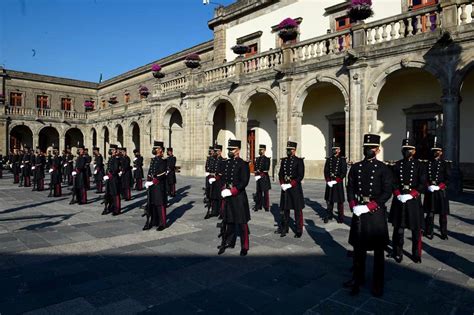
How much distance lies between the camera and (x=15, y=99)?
38.1 metres

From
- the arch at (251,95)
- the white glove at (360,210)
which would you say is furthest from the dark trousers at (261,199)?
the arch at (251,95)

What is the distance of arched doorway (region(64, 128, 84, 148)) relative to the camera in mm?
41016

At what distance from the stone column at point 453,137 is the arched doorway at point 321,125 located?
229 inches

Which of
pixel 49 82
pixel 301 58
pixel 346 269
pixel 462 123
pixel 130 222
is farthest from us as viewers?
pixel 49 82

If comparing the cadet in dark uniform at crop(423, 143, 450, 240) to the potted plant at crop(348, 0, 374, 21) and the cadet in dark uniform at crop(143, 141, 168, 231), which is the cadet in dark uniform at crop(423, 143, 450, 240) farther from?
the potted plant at crop(348, 0, 374, 21)

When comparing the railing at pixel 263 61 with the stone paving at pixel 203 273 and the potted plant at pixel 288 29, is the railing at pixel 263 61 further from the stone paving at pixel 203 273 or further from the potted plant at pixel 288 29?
the stone paving at pixel 203 273

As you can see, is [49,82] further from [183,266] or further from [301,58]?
[183,266]

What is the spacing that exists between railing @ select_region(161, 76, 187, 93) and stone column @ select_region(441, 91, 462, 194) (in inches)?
604

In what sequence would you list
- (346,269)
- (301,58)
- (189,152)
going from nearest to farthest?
(346,269) → (301,58) → (189,152)

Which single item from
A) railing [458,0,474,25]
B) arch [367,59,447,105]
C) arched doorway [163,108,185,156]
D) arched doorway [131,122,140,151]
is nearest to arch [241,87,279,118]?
arch [367,59,447,105]

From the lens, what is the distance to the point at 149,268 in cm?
484

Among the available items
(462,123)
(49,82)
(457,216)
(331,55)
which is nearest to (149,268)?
(457,216)

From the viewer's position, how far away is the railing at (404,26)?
39.0 ft

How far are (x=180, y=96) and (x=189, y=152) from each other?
12.7 feet
